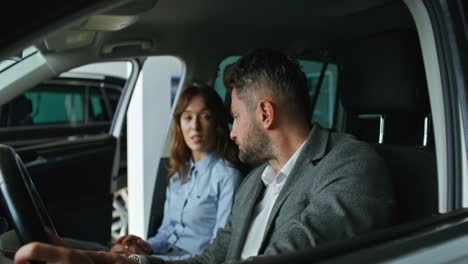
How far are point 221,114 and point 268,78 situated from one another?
3.31 feet

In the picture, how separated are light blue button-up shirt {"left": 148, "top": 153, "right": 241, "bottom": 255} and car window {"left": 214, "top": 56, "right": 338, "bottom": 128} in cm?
62

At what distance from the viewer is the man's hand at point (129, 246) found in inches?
Result: 93.3

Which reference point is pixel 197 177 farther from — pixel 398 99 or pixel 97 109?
pixel 97 109

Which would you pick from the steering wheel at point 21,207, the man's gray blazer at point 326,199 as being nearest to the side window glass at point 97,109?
the man's gray blazer at point 326,199

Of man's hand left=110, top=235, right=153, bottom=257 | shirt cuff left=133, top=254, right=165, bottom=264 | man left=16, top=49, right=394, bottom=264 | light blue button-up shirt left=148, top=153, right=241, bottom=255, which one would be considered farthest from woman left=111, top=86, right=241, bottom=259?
shirt cuff left=133, top=254, right=165, bottom=264

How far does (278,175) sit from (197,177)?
1.01 m

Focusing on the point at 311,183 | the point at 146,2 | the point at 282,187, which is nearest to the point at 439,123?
the point at 311,183

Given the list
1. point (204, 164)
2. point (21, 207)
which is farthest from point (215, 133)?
point (21, 207)

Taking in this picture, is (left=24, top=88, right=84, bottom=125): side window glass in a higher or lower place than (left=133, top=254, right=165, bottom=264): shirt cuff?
higher

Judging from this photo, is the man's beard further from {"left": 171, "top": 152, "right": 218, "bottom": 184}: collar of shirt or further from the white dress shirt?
{"left": 171, "top": 152, "right": 218, "bottom": 184}: collar of shirt

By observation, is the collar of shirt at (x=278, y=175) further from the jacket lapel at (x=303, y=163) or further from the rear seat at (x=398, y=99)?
the rear seat at (x=398, y=99)

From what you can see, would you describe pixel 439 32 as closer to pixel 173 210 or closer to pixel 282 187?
pixel 282 187

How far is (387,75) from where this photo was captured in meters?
2.19

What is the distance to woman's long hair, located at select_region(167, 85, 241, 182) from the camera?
2.93m
